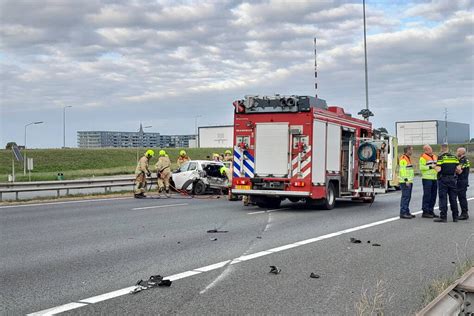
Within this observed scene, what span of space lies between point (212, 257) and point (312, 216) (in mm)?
6434

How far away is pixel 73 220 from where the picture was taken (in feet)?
44.1

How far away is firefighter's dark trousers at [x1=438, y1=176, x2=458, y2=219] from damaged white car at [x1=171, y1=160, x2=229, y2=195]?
1032 centimetres

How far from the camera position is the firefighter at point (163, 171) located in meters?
22.3

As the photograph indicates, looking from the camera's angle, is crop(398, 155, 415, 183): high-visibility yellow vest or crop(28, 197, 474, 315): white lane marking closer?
crop(28, 197, 474, 315): white lane marking

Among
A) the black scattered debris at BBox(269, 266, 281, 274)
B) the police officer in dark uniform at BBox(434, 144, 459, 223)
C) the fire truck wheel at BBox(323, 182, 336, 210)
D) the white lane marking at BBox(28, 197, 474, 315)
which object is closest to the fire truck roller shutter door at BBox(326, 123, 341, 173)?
the fire truck wheel at BBox(323, 182, 336, 210)

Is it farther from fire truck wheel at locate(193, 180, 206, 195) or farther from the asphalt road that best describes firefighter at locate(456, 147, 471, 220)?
fire truck wheel at locate(193, 180, 206, 195)

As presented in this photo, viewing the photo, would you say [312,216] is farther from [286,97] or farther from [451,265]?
[451,265]

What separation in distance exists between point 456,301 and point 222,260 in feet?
13.4

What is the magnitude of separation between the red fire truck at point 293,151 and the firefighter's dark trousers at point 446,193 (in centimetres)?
328

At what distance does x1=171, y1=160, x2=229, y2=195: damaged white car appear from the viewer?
22344 mm

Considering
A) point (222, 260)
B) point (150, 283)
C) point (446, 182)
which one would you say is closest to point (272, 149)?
point (446, 182)

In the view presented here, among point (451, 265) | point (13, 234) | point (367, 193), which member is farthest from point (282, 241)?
point (367, 193)

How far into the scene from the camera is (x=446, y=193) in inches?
535

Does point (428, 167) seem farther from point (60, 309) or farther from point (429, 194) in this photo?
point (60, 309)
